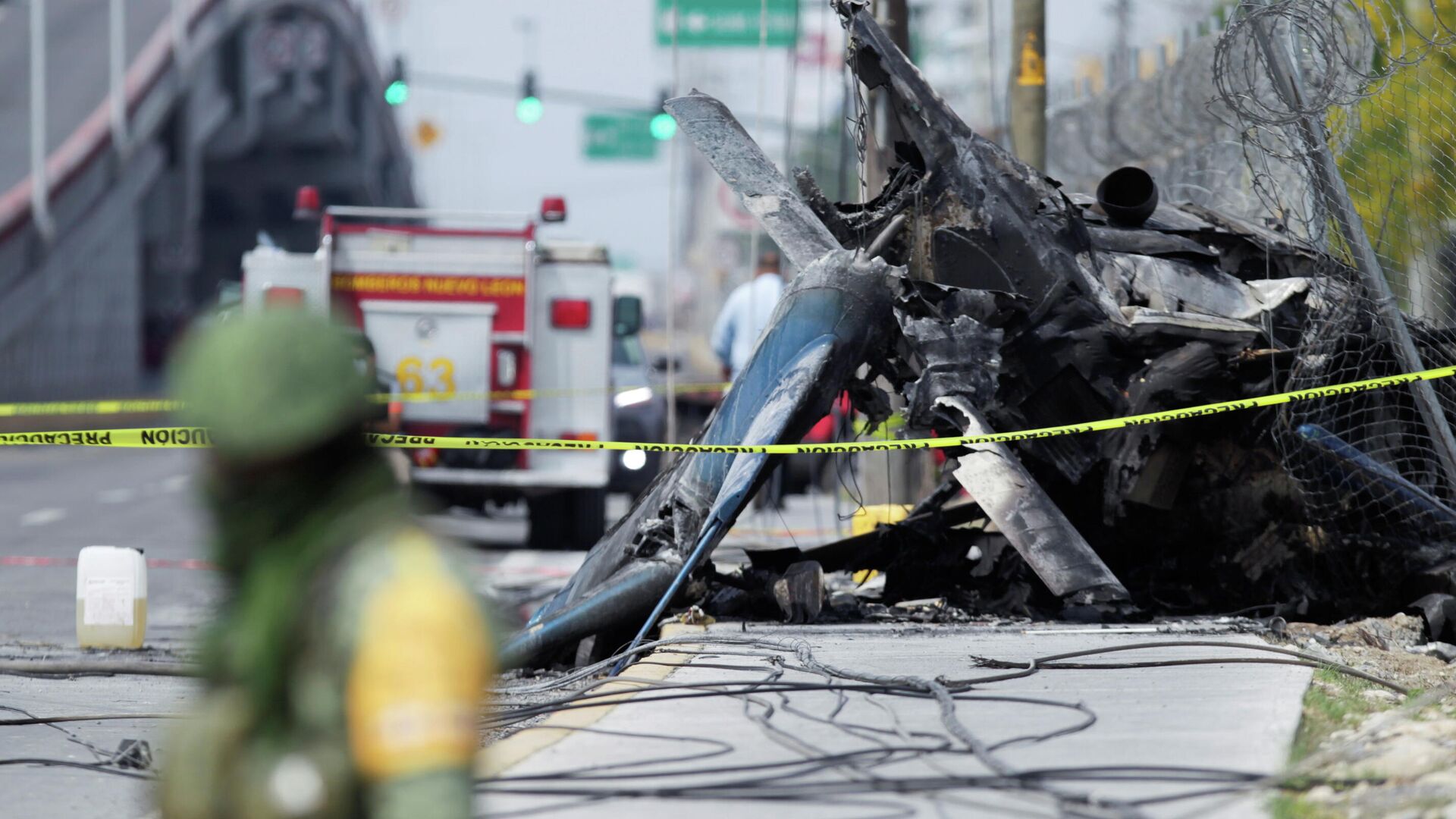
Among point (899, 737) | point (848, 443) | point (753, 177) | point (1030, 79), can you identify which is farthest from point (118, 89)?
point (899, 737)

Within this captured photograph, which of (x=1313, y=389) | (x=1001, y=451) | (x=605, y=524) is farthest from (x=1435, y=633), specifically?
(x=605, y=524)

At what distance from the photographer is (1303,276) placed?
Answer: 8.67 metres

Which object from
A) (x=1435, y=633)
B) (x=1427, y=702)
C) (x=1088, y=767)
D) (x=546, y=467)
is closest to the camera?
(x=1088, y=767)

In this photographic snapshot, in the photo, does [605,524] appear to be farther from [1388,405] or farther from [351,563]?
[351,563]

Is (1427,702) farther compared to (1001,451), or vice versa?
(1001,451)

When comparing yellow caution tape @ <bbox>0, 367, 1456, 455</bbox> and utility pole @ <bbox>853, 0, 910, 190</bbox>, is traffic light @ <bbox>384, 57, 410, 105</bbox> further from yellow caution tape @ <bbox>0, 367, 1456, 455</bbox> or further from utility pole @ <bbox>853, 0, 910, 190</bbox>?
yellow caution tape @ <bbox>0, 367, 1456, 455</bbox>

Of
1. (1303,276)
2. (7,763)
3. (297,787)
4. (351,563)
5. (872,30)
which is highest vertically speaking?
(872,30)

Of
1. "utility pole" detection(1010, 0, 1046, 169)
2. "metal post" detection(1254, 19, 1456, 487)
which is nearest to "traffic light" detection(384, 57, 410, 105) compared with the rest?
"utility pole" detection(1010, 0, 1046, 169)

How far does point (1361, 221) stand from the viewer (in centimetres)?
785

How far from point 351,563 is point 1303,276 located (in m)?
7.26

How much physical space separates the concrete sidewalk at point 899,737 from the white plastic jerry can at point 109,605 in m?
3.08

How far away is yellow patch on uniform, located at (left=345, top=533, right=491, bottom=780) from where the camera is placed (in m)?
2.15

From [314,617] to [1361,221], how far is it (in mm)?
6609

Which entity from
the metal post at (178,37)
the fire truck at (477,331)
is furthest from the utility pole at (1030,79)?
the metal post at (178,37)
